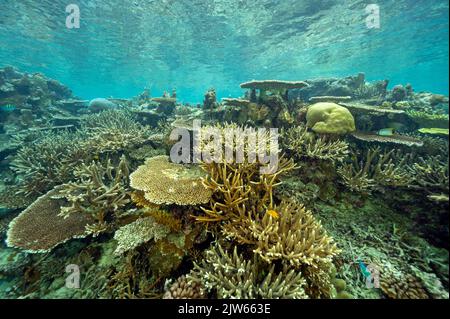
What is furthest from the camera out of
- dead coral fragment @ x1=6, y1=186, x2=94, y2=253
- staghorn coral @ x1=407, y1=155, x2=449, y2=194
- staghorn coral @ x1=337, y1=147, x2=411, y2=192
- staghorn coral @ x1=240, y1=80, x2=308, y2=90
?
staghorn coral @ x1=240, y1=80, x2=308, y2=90

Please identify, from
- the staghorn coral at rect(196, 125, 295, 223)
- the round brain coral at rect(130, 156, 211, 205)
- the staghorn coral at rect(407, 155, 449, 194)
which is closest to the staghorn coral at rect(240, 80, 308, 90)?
the staghorn coral at rect(196, 125, 295, 223)

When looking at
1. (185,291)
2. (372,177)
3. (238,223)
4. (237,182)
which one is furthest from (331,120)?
(185,291)

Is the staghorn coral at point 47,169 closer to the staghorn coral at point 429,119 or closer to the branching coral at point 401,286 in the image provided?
the branching coral at point 401,286

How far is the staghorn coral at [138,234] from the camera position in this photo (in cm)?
302

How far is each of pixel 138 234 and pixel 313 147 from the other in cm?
402

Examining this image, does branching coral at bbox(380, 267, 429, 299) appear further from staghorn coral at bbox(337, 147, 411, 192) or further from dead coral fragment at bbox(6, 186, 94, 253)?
dead coral fragment at bbox(6, 186, 94, 253)

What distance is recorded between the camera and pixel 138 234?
3.17 m

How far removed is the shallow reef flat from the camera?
268 cm

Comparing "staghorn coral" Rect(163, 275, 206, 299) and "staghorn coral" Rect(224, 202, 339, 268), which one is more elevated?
"staghorn coral" Rect(224, 202, 339, 268)

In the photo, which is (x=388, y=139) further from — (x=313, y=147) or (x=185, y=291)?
(x=185, y=291)

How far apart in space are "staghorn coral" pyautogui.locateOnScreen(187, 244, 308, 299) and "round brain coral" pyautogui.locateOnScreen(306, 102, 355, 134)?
356 centimetres

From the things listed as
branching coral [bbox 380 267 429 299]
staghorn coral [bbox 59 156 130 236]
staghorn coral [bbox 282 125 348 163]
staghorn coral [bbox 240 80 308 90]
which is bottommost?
branching coral [bbox 380 267 429 299]

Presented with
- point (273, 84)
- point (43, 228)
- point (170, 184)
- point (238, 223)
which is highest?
point (273, 84)

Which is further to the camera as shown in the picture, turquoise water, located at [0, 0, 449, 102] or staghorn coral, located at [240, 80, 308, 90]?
turquoise water, located at [0, 0, 449, 102]
